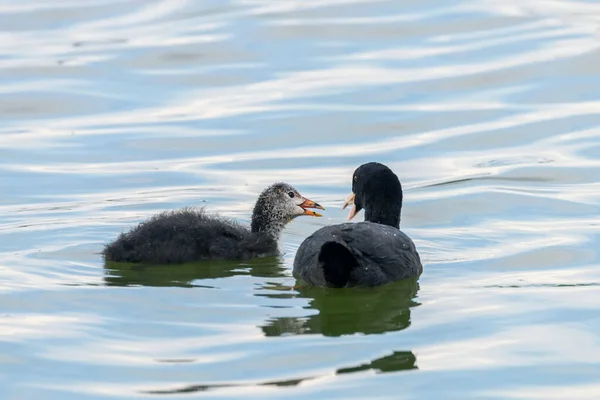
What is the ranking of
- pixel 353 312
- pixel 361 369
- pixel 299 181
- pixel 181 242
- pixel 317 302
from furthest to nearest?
pixel 299 181
pixel 181 242
pixel 317 302
pixel 353 312
pixel 361 369

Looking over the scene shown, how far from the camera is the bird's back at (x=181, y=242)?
11438 millimetres

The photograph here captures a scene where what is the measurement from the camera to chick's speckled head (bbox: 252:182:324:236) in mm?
12344

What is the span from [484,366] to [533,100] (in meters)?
10.9

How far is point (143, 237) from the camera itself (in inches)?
452

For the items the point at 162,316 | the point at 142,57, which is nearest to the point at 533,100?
the point at 142,57

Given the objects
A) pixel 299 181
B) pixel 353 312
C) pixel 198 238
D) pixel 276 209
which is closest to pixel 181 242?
pixel 198 238

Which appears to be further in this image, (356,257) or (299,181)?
(299,181)

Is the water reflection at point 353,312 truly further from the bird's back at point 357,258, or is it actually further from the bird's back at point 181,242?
the bird's back at point 181,242

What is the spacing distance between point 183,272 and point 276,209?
4.59ft

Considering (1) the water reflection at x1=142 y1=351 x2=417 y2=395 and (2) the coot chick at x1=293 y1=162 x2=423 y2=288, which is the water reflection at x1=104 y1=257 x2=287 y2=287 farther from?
(1) the water reflection at x1=142 y1=351 x2=417 y2=395

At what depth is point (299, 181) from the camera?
50.7 ft

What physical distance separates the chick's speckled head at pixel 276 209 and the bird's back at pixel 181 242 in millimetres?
337

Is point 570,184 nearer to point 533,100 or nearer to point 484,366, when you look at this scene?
point 533,100

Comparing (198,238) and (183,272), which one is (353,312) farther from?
(198,238)
